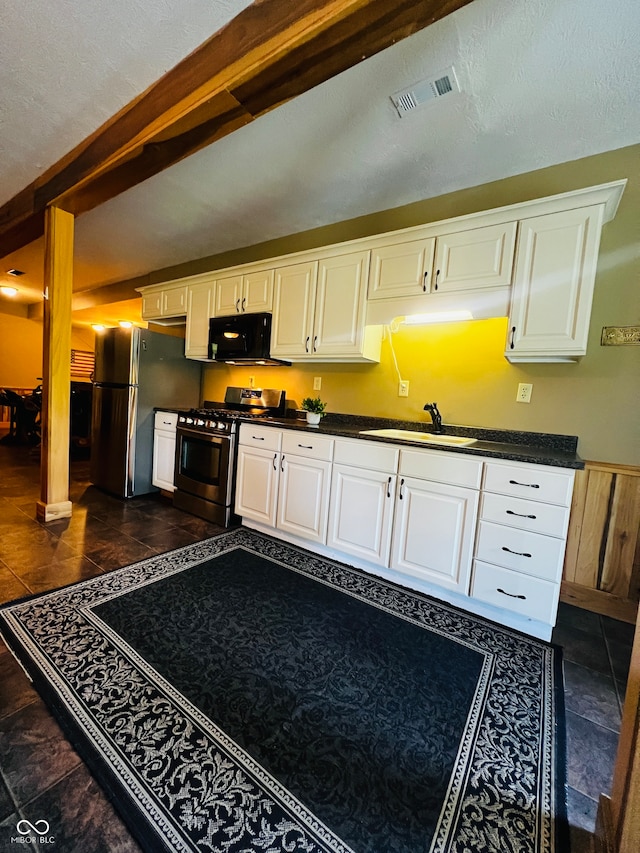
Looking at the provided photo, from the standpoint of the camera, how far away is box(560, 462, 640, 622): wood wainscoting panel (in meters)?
1.96

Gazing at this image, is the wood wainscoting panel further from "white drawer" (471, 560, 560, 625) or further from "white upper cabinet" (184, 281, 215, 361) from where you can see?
"white upper cabinet" (184, 281, 215, 361)

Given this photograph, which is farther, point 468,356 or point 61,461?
point 61,461

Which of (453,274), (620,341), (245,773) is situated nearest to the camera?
(245,773)

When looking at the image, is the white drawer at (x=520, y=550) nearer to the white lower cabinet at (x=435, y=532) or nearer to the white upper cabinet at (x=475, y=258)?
the white lower cabinet at (x=435, y=532)

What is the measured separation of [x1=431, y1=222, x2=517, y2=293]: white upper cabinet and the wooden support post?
9.11 feet

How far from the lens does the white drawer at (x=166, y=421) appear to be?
340cm

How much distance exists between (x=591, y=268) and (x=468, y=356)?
0.80 meters

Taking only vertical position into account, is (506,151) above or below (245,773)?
above

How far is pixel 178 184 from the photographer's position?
2.57 meters

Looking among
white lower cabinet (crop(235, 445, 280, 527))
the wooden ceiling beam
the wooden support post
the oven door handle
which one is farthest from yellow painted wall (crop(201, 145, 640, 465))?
the wooden support post

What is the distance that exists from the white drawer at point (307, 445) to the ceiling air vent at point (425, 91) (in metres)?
1.81

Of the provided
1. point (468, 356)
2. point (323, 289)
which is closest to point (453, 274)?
point (468, 356)

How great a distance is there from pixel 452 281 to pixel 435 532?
1.48 m

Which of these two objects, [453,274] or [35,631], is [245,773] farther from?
[453,274]
